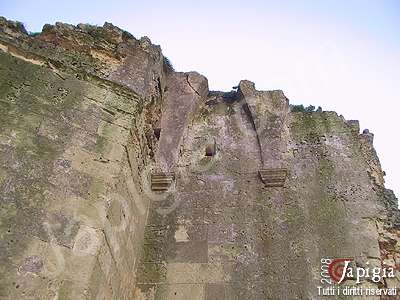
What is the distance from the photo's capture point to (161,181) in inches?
209

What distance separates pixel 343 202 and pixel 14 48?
13.6 ft

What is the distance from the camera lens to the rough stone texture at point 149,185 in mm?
3236

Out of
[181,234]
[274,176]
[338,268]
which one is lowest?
[338,268]

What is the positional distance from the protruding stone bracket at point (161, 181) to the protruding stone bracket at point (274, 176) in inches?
48.3

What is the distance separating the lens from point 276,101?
6.20m

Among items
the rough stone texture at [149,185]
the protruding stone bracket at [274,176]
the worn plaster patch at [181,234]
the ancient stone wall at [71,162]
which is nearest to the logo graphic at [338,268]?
the rough stone texture at [149,185]

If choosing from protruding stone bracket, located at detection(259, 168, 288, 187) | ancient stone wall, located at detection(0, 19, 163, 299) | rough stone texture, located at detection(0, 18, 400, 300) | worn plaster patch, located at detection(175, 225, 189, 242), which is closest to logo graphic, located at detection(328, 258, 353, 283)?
rough stone texture, located at detection(0, 18, 400, 300)

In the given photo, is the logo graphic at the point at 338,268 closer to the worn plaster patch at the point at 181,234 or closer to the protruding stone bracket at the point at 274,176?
the protruding stone bracket at the point at 274,176

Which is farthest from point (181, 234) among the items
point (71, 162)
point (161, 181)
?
point (71, 162)

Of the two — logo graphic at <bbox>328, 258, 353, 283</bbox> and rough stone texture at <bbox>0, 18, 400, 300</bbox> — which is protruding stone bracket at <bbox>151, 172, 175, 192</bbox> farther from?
logo graphic at <bbox>328, 258, 353, 283</bbox>

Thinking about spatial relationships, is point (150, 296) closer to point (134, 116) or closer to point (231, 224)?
point (231, 224)

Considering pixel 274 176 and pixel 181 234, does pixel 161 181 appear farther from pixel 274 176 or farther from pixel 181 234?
pixel 274 176

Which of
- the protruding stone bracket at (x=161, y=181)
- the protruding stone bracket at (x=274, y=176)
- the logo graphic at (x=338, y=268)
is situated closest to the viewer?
the logo graphic at (x=338, y=268)

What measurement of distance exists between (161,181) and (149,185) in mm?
A: 168
